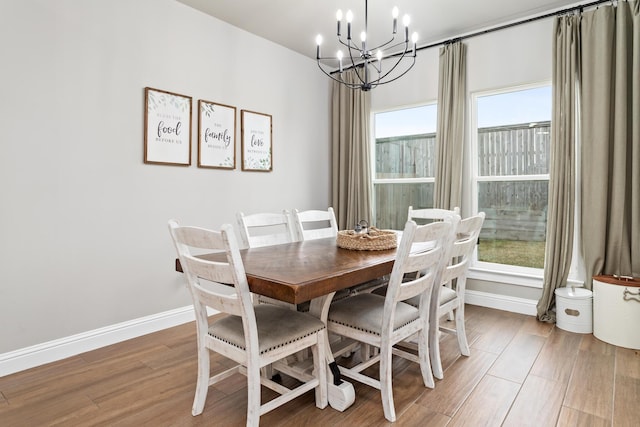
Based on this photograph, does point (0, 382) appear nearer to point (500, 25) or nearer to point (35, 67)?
point (35, 67)

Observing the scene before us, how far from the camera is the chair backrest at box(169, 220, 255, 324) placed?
148 cm

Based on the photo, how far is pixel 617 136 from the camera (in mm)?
2820

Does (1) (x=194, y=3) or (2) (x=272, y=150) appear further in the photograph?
(2) (x=272, y=150)

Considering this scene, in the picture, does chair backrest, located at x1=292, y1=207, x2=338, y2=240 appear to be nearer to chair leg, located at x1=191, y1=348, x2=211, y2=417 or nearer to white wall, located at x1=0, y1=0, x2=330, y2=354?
white wall, located at x1=0, y1=0, x2=330, y2=354

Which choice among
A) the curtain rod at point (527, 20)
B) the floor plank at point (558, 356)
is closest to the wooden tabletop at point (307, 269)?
the floor plank at point (558, 356)

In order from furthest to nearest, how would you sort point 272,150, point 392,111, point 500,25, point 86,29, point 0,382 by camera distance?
point 392,111 → point 272,150 → point 500,25 → point 86,29 → point 0,382

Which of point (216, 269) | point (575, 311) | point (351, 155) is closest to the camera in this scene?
point (216, 269)

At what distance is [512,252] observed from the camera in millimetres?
3600

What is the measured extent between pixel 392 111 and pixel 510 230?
73.4 inches

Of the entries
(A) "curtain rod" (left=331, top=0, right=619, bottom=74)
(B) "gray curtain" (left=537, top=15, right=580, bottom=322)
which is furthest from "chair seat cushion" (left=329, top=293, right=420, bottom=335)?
(A) "curtain rod" (left=331, top=0, right=619, bottom=74)

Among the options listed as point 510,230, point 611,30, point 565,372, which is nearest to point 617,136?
point 611,30

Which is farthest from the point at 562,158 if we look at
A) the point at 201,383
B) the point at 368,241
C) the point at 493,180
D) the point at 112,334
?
the point at 112,334

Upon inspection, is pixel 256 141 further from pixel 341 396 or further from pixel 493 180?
pixel 341 396

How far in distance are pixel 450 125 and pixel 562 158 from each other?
3.39 feet
